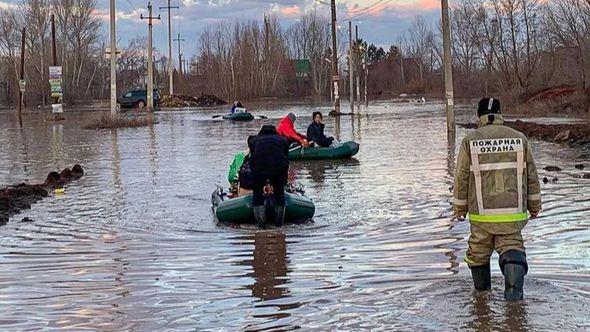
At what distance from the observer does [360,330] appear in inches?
265

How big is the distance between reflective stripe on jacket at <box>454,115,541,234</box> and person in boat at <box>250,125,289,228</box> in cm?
509

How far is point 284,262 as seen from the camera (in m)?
9.78

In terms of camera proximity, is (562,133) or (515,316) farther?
(562,133)

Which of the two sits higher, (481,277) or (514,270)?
(514,270)

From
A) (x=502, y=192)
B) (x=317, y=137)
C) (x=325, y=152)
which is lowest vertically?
(x=325, y=152)

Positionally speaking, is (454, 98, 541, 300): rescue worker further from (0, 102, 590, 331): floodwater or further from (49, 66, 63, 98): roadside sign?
(49, 66, 63, 98): roadside sign

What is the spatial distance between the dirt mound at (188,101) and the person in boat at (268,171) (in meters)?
74.5

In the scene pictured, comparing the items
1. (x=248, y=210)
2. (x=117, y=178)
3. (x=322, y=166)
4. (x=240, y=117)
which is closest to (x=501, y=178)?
(x=248, y=210)

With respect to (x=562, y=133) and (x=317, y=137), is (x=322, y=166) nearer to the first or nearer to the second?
(x=317, y=137)

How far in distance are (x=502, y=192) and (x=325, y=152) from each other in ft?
52.3

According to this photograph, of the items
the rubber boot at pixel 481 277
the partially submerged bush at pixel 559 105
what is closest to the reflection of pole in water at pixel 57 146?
the rubber boot at pixel 481 277

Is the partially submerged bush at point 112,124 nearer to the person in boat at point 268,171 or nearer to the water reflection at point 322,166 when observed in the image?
the water reflection at point 322,166

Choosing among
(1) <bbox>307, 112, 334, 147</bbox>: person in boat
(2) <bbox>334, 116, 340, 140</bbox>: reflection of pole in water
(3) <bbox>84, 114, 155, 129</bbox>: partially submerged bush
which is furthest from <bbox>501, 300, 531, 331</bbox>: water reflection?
(3) <bbox>84, 114, 155, 129</bbox>: partially submerged bush

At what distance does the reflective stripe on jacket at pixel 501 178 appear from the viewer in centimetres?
715
